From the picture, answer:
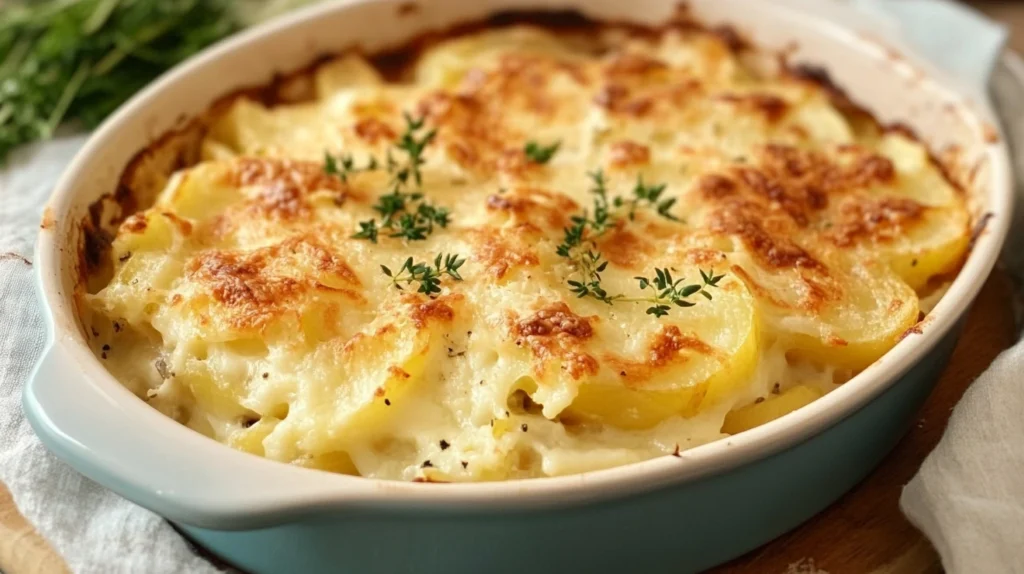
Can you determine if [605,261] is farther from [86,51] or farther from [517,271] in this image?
[86,51]

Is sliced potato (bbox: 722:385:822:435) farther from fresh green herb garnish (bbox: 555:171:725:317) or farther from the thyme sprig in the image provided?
the thyme sprig

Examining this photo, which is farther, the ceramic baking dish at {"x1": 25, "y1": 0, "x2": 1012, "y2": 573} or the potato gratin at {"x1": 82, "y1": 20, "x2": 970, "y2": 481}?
the potato gratin at {"x1": 82, "y1": 20, "x2": 970, "y2": 481}

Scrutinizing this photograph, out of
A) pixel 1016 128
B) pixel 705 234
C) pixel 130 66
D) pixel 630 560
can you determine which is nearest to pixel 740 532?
pixel 630 560

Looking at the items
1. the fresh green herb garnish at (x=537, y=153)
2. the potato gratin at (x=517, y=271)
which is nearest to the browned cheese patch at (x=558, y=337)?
the potato gratin at (x=517, y=271)

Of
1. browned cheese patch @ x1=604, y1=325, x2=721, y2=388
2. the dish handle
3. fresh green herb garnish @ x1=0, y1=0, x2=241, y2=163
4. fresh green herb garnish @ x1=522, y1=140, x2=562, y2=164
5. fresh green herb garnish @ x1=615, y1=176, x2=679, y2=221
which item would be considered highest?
the dish handle

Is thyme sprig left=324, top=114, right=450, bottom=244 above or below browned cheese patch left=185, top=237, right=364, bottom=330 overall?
below

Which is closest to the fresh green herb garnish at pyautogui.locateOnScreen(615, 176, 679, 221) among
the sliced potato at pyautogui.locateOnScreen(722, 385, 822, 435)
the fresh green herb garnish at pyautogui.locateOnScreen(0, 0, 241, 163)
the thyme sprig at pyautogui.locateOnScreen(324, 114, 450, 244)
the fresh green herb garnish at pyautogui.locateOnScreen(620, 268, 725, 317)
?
the fresh green herb garnish at pyautogui.locateOnScreen(620, 268, 725, 317)

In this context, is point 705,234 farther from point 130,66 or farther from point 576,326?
point 130,66

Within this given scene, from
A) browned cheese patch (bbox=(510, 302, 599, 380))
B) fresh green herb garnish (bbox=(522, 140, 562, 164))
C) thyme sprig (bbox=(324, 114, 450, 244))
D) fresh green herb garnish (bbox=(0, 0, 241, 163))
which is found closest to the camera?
browned cheese patch (bbox=(510, 302, 599, 380))
